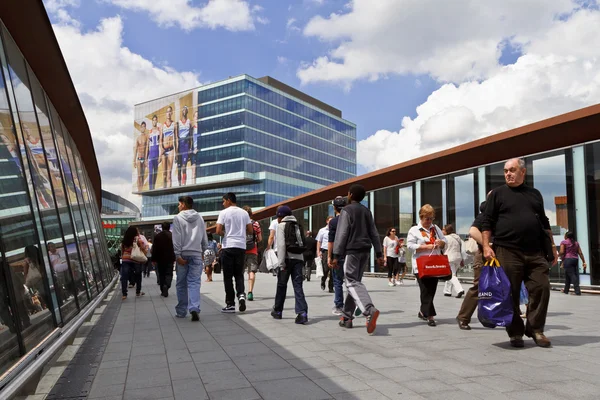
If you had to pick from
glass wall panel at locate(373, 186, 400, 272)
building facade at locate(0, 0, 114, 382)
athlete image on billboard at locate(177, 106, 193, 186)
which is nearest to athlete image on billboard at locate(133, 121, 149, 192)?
athlete image on billboard at locate(177, 106, 193, 186)

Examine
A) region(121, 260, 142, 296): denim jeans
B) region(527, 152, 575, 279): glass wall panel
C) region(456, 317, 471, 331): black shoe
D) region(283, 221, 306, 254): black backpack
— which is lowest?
region(456, 317, 471, 331): black shoe

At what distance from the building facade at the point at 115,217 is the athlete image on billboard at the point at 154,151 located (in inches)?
309

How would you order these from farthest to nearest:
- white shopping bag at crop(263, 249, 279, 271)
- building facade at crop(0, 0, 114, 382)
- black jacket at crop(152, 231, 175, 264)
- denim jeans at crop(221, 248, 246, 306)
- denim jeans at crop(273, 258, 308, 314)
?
1. black jacket at crop(152, 231, 175, 264)
2. white shopping bag at crop(263, 249, 279, 271)
3. denim jeans at crop(221, 248, 246, 306)
4. denim jeans at crop(273, 258, 308, 314)
5. building facade at crop(0, 0, 114, 382)

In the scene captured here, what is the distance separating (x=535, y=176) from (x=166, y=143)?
86.2 meters

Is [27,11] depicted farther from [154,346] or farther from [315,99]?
[315,99]

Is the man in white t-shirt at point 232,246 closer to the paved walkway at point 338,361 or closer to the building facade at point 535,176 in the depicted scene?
the paved walkway at point 338,361

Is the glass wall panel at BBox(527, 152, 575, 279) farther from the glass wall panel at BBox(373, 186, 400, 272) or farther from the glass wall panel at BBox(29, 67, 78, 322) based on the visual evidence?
the glass wall panel at BBox(29, 67, 78, 322)

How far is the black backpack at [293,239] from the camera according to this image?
7348mm

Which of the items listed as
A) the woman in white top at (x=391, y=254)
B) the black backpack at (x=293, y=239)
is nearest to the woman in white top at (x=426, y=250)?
the black backpack at (x=293, y=239)

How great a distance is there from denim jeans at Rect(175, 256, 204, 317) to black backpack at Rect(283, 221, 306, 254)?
4.52ft

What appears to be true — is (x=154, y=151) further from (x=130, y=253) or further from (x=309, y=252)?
(x=130, y=253)

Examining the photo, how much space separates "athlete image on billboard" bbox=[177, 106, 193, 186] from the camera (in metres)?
91.3

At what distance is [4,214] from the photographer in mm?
3557

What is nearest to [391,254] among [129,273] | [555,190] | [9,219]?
[555,190]
